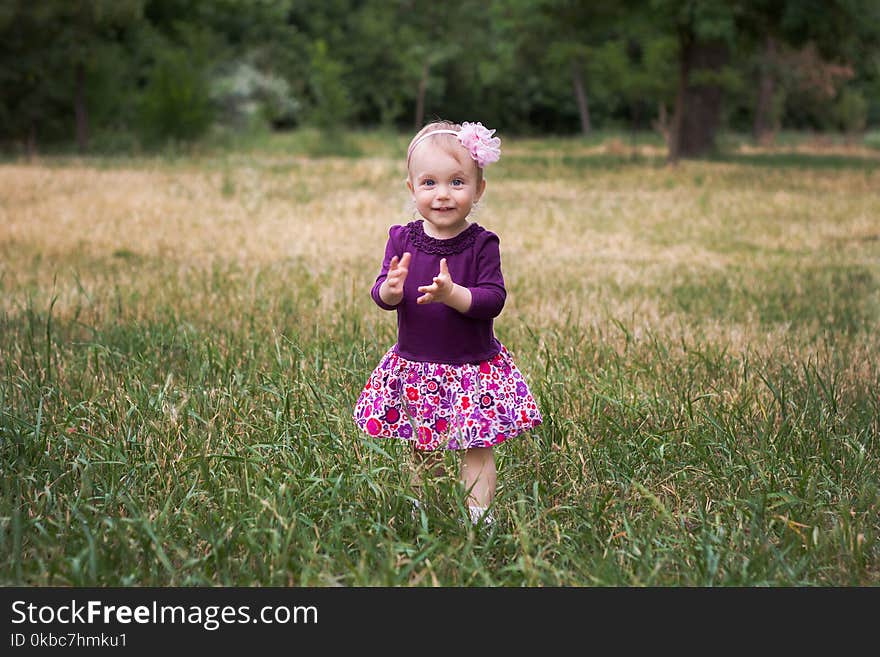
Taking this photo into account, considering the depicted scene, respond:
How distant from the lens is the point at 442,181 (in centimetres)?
327

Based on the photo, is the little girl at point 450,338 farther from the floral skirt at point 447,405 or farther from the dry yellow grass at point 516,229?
the dry yellow grass at point 516,229

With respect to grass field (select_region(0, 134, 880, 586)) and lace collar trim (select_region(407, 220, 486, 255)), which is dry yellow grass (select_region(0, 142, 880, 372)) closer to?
grass field (select_region(0, 134, 880, 586))

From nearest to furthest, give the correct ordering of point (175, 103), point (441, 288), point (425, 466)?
point (441, 288) → point (425, 466) → point (175, 103)

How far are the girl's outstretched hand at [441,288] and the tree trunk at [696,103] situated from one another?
20.2 meters

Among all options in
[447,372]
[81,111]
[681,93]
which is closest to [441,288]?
[447,372]

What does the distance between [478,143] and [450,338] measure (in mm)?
594

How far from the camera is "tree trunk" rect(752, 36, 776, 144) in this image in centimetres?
3452

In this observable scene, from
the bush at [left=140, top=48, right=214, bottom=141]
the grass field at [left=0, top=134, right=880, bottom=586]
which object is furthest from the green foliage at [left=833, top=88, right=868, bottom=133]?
the grass field at [left=0, top=134, right=880, bottom=586]

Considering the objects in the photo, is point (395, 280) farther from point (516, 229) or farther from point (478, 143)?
point (516, 229)

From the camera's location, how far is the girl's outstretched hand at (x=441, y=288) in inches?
119

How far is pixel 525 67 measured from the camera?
115 feet

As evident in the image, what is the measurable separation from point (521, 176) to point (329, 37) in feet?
103

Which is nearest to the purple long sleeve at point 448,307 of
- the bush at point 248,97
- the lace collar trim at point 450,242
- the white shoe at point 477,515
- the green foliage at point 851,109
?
the lace collar trim at point 450,242
